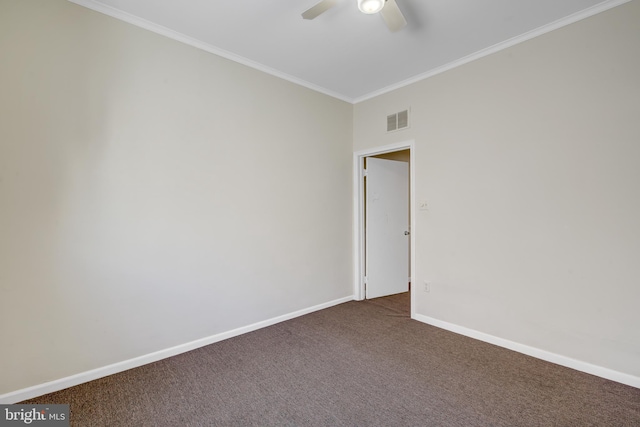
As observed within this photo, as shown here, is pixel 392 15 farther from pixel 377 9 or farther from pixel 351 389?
pixel 351 389

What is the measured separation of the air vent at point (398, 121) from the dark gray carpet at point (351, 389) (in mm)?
2450

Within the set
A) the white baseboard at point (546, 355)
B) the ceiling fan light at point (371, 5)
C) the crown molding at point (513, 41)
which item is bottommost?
the white baseboard at point (546, 355)

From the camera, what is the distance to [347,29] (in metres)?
2.58

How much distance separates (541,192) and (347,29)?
223 cm

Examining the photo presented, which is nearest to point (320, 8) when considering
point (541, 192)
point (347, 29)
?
point (347, 29)

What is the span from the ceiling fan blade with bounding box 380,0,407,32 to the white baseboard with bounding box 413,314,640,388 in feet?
9.47

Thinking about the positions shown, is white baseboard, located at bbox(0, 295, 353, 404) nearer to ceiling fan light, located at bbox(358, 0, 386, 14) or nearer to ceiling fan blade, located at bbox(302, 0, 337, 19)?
ceiling fan blade, located at bbox(302, 0, 337, 19)

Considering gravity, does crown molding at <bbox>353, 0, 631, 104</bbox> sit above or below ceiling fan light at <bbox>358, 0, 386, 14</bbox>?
above

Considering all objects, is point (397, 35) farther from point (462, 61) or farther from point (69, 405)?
point (69, 405)

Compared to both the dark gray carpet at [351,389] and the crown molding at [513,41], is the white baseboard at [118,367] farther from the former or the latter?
the crown molding at [513,41]

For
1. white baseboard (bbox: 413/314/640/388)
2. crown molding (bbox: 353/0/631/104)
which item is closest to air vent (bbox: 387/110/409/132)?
crown molding (bbox: 353/0/631/104)

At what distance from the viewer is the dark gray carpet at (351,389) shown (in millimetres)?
1857

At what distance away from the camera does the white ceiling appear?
2.29 metres

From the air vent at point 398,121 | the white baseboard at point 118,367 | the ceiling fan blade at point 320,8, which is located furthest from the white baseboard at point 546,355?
the ceiling fan blade at point 320,8
